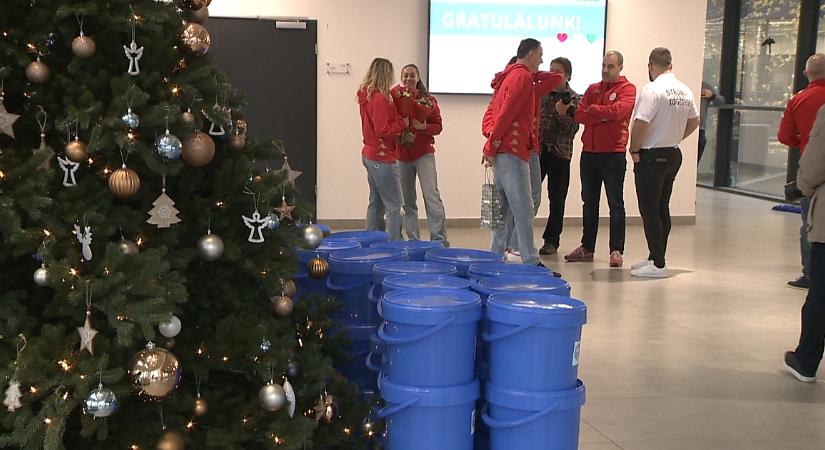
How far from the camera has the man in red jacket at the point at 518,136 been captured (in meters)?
5.29

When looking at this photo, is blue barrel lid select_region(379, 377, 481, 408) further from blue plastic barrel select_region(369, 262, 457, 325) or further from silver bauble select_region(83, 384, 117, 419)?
silver bauble select_region(83, 384, 117, 419)

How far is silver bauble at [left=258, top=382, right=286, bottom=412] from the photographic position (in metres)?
2.08

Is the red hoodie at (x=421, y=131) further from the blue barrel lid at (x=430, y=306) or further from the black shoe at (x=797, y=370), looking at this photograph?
the blue barrel lid at (x=430, y=306)

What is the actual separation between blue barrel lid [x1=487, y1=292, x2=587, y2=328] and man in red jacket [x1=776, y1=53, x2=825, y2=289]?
11.6 feet

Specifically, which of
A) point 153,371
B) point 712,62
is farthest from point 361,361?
point 712,62

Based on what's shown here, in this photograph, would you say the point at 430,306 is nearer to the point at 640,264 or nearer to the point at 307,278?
the point at 307,278

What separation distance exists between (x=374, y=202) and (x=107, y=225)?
4.69m

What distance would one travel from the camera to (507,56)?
8.41m

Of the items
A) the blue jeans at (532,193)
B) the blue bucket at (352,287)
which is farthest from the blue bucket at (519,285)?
the blue jeans at (532,193)

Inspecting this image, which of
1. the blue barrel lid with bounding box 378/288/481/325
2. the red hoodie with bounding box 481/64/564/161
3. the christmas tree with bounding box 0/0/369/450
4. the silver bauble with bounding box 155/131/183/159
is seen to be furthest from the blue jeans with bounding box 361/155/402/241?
the silver bauble with bounding box 155/131/183/159

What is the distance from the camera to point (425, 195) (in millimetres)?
6664

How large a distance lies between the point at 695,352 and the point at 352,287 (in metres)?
2.15

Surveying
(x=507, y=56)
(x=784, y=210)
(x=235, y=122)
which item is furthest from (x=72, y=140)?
(x=784, y=210)

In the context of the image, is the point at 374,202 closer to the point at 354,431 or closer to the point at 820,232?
the point at 820,232
